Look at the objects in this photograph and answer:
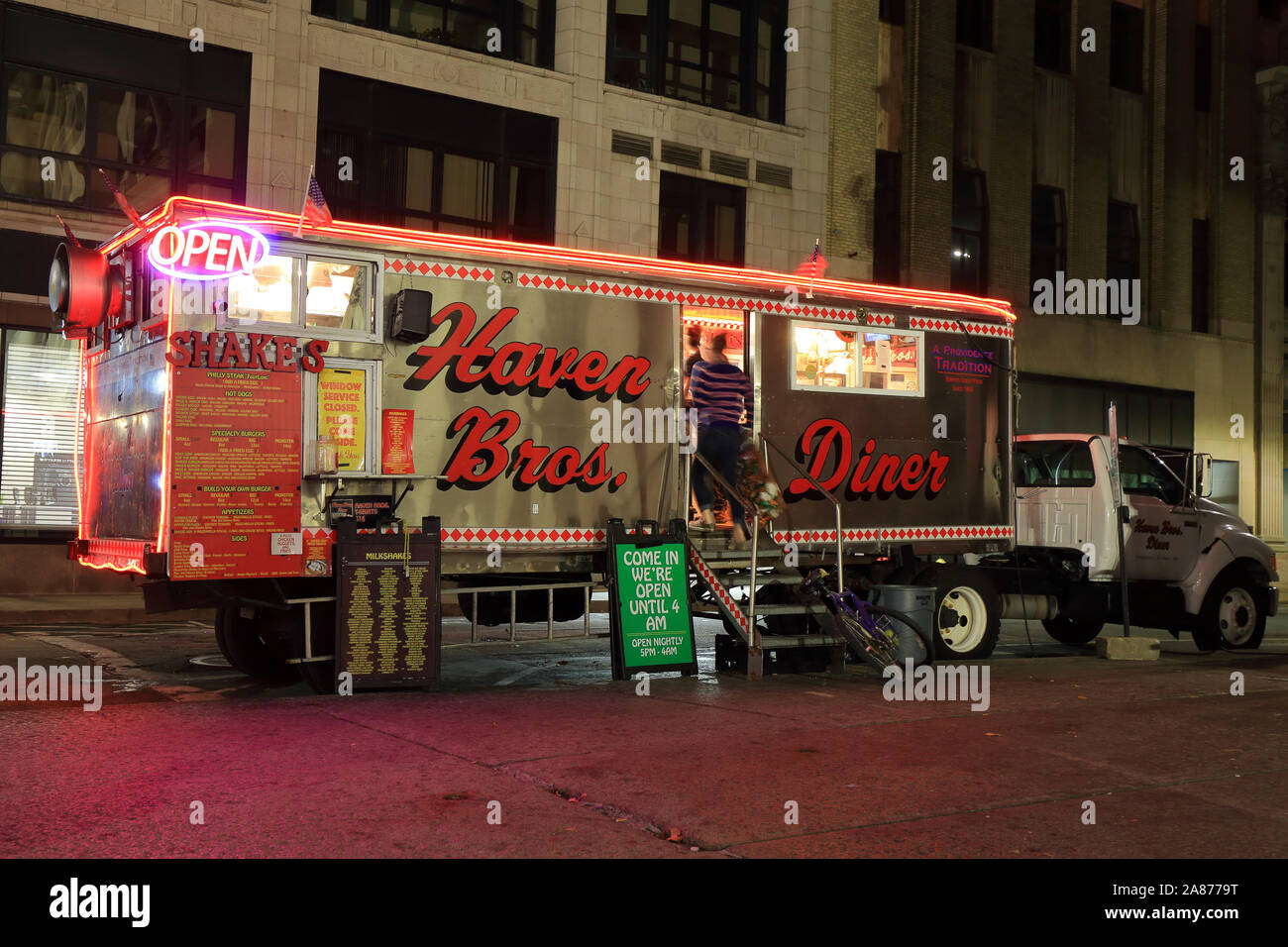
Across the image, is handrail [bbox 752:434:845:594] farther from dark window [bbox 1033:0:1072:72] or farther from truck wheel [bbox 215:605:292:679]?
dark window [bbox 1033:0:1072:72]

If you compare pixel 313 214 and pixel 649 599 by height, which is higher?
pixel 313 214

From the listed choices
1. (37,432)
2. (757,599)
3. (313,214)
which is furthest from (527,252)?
(37,432)

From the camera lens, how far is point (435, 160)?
867 inches

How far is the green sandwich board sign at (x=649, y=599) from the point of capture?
11.1 meters

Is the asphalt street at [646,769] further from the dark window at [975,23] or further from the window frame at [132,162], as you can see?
the dark window at [975,23]

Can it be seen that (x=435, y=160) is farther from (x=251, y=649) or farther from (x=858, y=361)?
(x=251, y=649)

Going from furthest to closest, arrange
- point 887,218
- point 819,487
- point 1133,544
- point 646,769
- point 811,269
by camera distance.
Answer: point 887,218 < point 1133,544 < point 811,269 < point 819,487 < point 646,769

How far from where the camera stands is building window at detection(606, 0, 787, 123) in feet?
80.1

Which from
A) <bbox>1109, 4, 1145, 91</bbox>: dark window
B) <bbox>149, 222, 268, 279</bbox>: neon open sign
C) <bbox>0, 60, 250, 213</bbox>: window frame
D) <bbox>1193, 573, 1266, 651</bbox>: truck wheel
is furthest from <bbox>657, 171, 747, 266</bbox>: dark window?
<bbox>149, 222, 268, 279</bbox>: neon open sign

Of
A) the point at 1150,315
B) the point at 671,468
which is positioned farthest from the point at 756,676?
the point at 1150,315

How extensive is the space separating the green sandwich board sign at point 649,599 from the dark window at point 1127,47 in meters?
24.1

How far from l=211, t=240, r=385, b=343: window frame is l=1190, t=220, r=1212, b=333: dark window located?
26574 millimetres

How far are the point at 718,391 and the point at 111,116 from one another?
12.1 metres

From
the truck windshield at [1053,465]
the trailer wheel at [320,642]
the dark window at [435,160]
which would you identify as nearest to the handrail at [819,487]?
the truck windshield at [1053,465]
